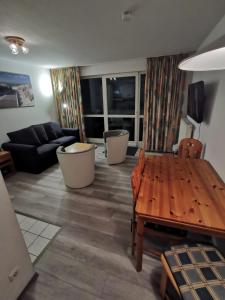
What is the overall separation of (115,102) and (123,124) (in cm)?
71

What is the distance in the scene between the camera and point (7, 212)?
1.12 m

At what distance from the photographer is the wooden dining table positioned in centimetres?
107

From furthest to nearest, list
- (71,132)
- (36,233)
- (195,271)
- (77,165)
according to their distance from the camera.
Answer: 1. (71,132)
2. (77,165)
3. (36,233)
4. (195,271)

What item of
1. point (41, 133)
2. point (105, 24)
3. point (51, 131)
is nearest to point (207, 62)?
point (105, 24)

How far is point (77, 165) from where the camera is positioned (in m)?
2.49

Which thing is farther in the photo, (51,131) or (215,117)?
(51,131)

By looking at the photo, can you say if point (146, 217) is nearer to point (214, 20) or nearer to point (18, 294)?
point (18, 294)

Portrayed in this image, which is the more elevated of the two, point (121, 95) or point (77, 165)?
point (121, 95)

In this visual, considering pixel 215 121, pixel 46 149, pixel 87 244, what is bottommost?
pixel 87 244

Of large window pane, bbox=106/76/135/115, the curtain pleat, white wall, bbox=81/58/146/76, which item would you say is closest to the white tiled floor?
the curtain pleat

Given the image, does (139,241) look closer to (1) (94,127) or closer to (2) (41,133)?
(2) (41,133)

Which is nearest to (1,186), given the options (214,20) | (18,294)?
(18,294)

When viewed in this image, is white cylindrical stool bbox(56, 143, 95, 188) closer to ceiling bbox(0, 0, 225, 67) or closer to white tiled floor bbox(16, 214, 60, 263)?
white tiled floor bbox(16, 214, 60, 263)

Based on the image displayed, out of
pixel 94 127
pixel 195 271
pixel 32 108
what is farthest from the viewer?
pixel 94 127
